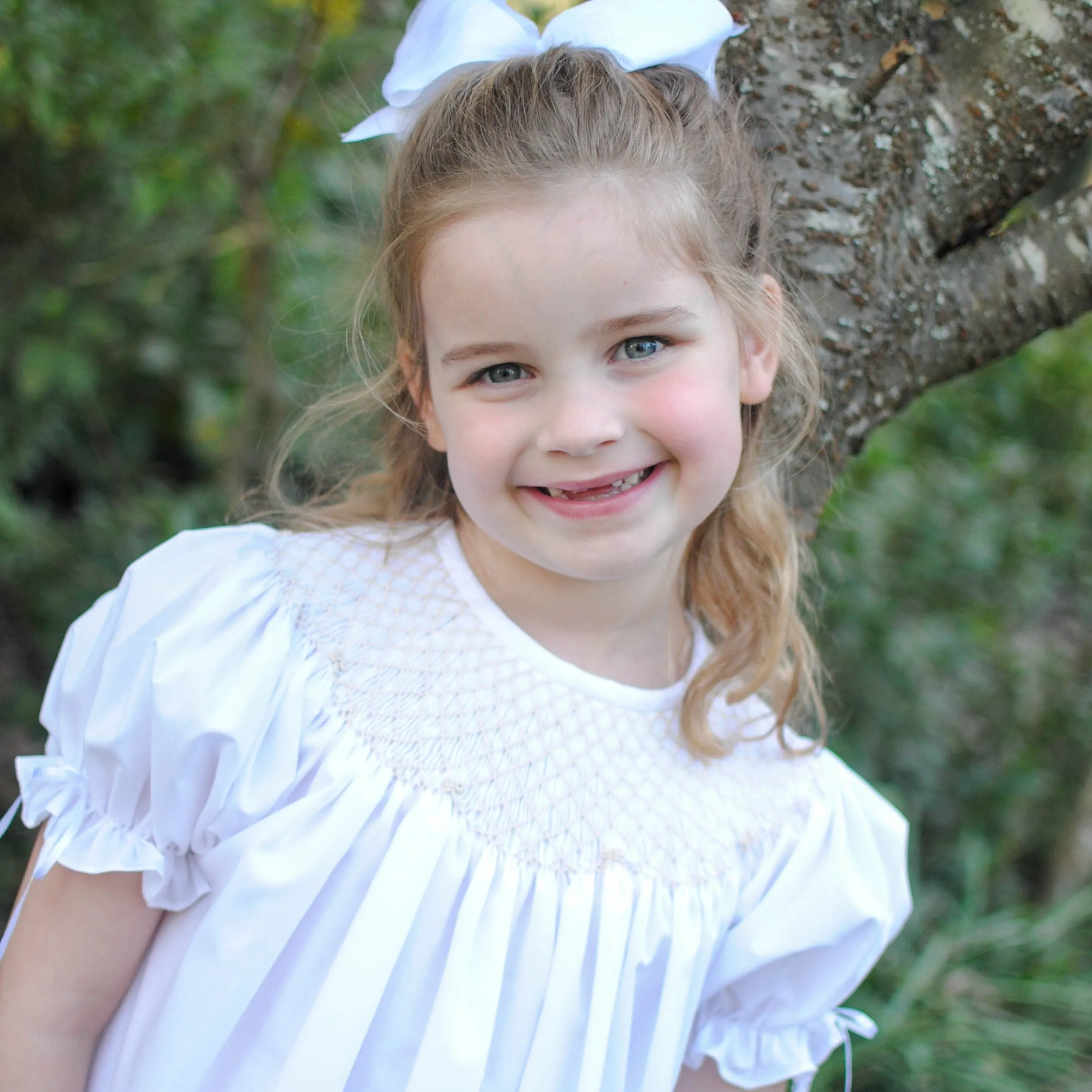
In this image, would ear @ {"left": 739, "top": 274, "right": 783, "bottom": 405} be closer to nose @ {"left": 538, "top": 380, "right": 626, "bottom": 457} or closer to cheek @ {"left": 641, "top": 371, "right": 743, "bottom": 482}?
cheek @ {"left": 641, "top": 371, "right": 743, "bottom": 482}

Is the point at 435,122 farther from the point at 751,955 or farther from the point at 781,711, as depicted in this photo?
the point at 751,955

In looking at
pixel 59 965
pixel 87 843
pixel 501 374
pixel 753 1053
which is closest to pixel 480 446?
pixel 501 374

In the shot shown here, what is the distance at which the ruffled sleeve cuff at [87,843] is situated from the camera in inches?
46.1

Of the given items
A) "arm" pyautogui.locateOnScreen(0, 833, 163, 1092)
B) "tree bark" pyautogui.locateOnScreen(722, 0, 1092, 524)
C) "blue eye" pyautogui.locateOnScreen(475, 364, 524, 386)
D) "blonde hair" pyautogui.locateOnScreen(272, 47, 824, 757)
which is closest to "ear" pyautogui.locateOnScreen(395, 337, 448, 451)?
"blonde hair" pyautogui.locateOnScreen(272, 47, 824, 757)

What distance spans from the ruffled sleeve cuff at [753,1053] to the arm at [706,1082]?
0.01 meters

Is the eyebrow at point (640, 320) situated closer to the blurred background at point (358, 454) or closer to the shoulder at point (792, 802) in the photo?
the shoulder at point (792, 802)

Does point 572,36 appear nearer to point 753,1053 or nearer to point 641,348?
point 641,348

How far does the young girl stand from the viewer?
117 centimetres

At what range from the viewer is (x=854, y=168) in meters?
1.34

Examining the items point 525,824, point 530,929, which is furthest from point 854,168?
point 530,929

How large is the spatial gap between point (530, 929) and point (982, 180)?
1111 mm

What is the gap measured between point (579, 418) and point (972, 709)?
2.48 metres

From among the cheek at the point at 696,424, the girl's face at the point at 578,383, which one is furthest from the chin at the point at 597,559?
the cheek at the point at 696,424

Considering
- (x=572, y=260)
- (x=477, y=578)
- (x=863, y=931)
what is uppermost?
(x=572, y=260)
